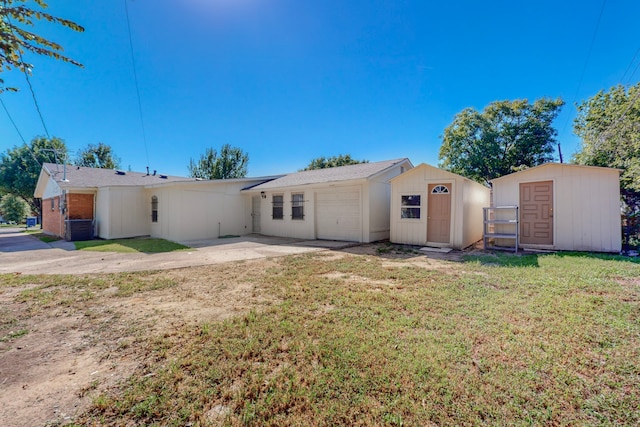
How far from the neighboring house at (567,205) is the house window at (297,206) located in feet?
25.6

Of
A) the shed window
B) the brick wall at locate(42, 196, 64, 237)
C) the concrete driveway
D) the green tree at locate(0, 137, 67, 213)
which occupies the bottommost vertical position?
the concrete driveway

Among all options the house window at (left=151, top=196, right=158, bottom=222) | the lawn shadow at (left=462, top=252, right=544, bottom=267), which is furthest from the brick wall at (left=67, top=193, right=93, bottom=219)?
the lawn shadow at (left=462, top=252, right=544, bottom=267)

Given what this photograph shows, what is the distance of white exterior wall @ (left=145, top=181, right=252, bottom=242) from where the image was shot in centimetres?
1131

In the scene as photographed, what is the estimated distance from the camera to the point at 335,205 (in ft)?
35.8

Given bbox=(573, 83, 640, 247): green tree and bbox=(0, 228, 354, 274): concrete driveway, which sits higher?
bbox=(573, 83, 640, 247): green tree

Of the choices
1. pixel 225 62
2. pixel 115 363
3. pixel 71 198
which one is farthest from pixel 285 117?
pixel 115 363

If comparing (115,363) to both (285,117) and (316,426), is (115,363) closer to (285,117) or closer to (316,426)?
(316,426)

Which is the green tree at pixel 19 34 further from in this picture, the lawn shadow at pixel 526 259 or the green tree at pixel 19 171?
the green tree at pixel 19 171

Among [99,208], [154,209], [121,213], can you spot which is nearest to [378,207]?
[154,209]

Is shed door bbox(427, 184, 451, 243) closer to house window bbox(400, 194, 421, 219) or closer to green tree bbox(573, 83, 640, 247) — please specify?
house window bbox(400, 194, 421, 219)

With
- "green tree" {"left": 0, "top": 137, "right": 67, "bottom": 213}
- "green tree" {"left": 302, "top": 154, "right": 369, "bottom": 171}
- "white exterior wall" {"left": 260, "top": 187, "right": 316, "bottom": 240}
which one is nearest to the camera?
"white exterior wall" {"left": 260, "top": 187, "right": 316, "bottom": 240}

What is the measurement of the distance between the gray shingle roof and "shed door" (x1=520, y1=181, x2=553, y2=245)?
624 inches

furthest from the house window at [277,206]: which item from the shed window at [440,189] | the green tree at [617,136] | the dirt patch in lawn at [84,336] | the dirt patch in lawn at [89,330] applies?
the green tree at [617,136]

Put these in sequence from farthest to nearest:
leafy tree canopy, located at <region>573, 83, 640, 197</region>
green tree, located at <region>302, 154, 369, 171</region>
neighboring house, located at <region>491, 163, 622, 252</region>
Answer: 1. green tree, located at <region>302, 154, 369, 171</region>
2. leafy tree canopy, located at <region>573, 83, 640, 197</region>
3. neighboring house, located at <region>491, 163, 622, 252</region>
